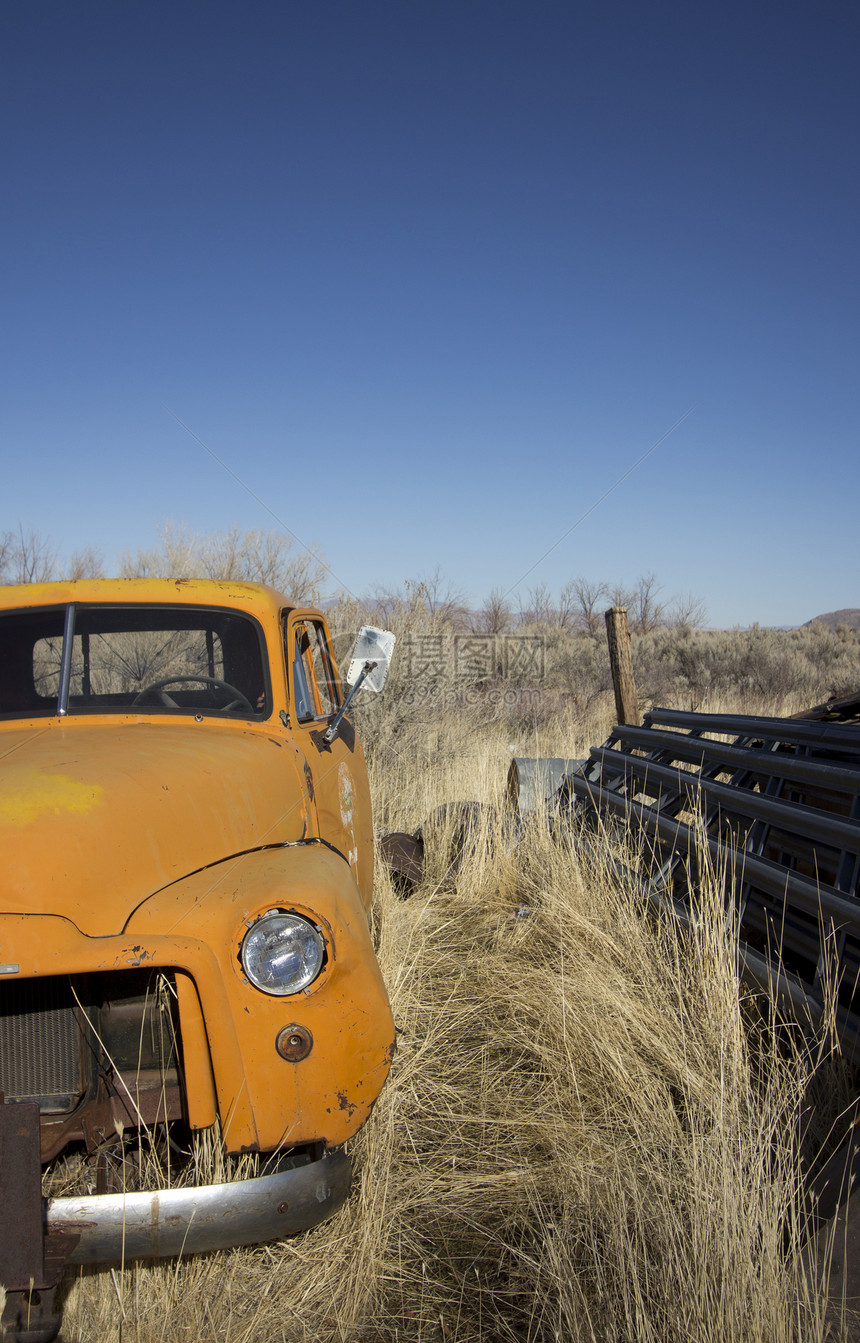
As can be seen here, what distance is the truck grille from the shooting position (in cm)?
204

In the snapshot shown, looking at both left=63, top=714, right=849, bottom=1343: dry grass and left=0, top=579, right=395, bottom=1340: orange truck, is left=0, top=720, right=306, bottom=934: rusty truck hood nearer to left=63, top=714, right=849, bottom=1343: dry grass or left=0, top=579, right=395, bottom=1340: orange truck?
left=0, top=579, right=395, bottom=1340: orange truck

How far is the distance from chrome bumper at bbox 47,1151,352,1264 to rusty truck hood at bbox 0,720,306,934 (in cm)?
61

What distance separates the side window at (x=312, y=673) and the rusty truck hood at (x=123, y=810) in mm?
579

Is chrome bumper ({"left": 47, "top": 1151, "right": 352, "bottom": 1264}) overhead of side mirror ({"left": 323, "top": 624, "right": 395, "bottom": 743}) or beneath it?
beneath

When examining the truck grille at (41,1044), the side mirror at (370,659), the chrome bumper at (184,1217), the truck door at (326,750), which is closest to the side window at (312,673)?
the truck door at (326,750)

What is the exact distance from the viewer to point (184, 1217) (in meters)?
1.83

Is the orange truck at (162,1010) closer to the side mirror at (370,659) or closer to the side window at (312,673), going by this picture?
the side mirror at (370,659)

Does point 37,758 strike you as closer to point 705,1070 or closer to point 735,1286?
point 735,1286

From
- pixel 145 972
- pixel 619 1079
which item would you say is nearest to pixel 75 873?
pixel 145 972

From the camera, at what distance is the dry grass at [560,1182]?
1.89m

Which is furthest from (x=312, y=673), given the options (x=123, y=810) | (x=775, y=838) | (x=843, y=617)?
(x=843, y=617)

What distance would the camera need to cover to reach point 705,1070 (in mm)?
2789

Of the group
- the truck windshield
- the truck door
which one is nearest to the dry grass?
the truck door

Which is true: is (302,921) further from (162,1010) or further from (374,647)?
(374,647)
